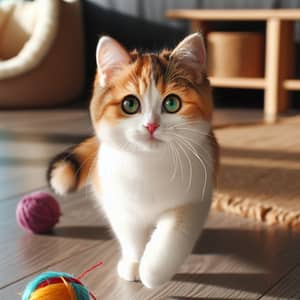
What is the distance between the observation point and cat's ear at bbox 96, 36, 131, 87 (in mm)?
921

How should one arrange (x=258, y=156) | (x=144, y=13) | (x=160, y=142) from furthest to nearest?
(x=144, y=13) < (x=258, y=156) < (x=160, y=142)

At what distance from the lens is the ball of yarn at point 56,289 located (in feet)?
2.59

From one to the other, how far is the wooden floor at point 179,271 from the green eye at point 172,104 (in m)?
0.30

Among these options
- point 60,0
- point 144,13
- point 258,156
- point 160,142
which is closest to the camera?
point 160,142

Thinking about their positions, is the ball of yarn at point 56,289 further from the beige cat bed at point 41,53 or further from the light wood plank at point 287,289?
the beige cat bed at point 41,53

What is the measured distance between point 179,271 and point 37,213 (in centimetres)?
34

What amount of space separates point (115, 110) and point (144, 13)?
2.54m

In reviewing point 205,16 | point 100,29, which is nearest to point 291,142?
point 205,16

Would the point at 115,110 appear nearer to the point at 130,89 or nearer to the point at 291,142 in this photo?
the point at 130,89

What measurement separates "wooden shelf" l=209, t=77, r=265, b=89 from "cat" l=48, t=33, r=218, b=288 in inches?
75.4

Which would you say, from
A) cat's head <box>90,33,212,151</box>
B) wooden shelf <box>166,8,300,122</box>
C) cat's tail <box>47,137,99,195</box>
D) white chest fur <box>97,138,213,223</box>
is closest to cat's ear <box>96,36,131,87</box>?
cat's head <box>90,33,212,151</box>

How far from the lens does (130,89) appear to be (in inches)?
35.0

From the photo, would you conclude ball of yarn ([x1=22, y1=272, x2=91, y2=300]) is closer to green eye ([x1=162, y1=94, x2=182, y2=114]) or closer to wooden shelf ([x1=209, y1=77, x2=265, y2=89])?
green eye ([x1=162, y1=94, x2=182, y2=114])

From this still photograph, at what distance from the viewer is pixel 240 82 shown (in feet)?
9.52
